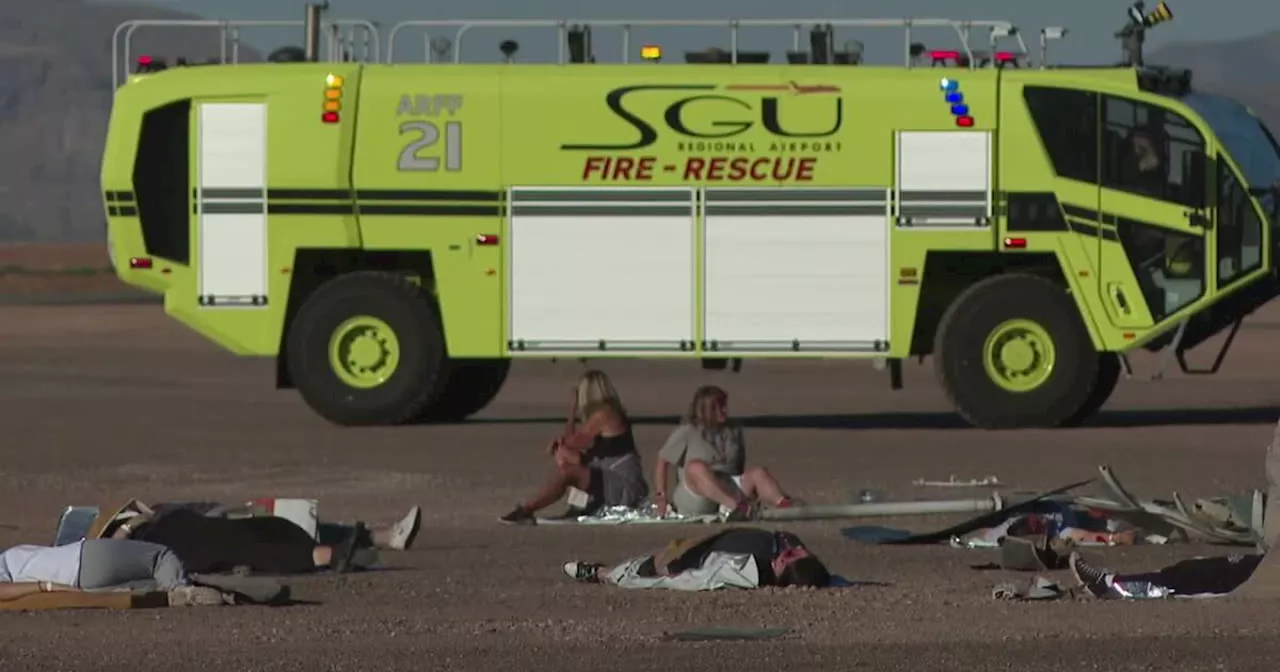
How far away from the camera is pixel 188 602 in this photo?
1306cm

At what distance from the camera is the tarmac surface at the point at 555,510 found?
1158 centimetres

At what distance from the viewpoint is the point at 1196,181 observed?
2541cm

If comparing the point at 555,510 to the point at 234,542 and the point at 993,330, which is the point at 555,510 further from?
the point at 993,330

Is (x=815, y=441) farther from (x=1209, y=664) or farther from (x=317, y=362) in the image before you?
(x=1209, y=664)

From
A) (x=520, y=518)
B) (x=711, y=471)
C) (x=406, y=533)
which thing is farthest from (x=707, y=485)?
(x=406, y=533)

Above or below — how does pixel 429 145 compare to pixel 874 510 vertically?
above

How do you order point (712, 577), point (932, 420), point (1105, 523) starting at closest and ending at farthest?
point (712, 577) < point (1105, 523) < point (932, 420)

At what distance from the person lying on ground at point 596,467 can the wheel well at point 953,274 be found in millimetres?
7828

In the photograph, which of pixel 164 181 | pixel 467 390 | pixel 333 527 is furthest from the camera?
pixel 467 390

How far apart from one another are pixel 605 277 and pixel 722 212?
1.10m

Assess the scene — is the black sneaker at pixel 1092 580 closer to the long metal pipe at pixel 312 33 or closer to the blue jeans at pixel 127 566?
the blue jeans at pixel 127 566

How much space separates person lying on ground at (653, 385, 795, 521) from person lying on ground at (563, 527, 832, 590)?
3432 mm

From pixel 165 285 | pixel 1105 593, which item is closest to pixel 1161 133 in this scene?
pixel 165 285

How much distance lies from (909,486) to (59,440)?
8222mm
